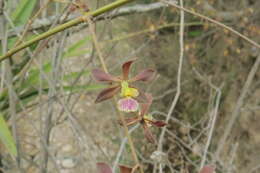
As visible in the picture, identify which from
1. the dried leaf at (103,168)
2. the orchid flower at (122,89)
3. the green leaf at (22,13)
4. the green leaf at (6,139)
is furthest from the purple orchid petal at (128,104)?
the green leaf at (22,13)

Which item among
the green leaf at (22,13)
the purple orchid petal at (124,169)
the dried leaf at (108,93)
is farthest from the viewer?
the green leaf at (22,13)

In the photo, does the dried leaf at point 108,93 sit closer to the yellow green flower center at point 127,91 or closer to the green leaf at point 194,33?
the yellow green flower center at point 127,91

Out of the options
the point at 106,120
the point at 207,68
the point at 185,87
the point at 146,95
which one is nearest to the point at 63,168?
the point at 106,120

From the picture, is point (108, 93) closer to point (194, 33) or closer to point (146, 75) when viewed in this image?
point (146, 75)

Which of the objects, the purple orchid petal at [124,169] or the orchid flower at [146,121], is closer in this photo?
the purple orchid petal at [124,169]

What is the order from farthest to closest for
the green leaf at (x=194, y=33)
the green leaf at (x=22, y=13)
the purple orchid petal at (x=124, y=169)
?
the green leaf at (x=194, y=33)
the green leaf at (x=22, y=13)
the purple orchid petal at (x=124, y=169)

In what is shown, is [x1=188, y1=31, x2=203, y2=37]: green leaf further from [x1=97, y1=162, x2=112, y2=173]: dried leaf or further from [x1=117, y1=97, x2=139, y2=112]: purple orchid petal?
[x1=97, y1=162, x2=112, y2=173]: dried leaf

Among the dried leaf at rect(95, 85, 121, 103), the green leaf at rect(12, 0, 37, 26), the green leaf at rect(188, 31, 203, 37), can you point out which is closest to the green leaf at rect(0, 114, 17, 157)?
the green leaf at rect(12, 0, 37, 26)

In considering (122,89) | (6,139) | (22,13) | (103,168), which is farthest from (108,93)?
(22,13)
